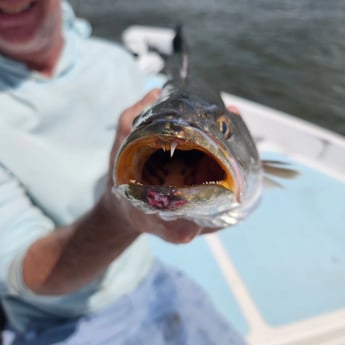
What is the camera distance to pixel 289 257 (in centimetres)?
206

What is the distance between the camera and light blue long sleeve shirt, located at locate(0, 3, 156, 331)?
126 centimetres

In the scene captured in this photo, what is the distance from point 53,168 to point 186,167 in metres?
0.59

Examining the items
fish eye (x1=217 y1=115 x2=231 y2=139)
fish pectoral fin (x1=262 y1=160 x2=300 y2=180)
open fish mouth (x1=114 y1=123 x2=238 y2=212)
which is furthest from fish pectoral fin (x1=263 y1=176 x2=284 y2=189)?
open fish mouth (x1=114 y1=123 x2=238 y2=212)

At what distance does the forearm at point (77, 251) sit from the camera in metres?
1.09

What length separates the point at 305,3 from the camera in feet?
31.6

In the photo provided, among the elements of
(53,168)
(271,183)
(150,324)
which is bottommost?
(150,324)

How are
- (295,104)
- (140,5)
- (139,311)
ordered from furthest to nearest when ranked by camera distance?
1. (140,5)
2. (295,104)
3. (139,311)

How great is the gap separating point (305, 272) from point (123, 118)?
1.32 meters

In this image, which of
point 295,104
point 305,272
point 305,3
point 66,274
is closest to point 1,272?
point 66,274

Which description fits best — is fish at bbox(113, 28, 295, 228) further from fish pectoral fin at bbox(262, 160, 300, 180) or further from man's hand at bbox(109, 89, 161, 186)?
fish pectoral fin at bbox(262, 160, 300, 180)

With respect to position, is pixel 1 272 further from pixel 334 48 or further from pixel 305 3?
→ pixel 305 3

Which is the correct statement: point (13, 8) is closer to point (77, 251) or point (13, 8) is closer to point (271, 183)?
point (77, 251)

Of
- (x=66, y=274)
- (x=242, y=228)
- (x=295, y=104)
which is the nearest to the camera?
(x=66, y=274)

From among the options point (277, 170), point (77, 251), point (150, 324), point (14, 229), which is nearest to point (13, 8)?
point (14, 229)
